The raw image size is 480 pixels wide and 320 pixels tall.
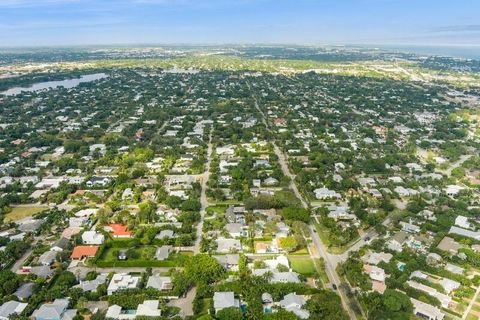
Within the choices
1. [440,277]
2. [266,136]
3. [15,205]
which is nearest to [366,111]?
[266,136]

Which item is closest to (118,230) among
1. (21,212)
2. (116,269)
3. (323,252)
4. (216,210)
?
(116,269)

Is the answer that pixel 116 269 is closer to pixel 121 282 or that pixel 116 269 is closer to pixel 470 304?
pixel 121 282

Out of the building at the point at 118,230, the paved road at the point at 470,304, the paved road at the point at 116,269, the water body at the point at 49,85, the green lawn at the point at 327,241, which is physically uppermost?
the water body at the point at 49,85

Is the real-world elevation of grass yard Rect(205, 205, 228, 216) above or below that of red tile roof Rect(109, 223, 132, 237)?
above

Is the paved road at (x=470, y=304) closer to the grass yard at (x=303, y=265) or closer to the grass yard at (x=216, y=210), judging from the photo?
the grass yard at (x=303, y=265)

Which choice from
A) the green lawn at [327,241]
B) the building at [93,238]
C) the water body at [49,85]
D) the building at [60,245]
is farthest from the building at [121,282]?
the water body at [49,85]

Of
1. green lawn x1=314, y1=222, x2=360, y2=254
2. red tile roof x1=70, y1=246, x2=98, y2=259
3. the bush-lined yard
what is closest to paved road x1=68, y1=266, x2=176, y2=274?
the bush-lined yard

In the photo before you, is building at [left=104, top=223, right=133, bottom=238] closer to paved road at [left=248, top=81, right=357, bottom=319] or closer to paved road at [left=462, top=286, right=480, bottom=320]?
paved road at [left=248, top=81, right=357, bottom=319]
